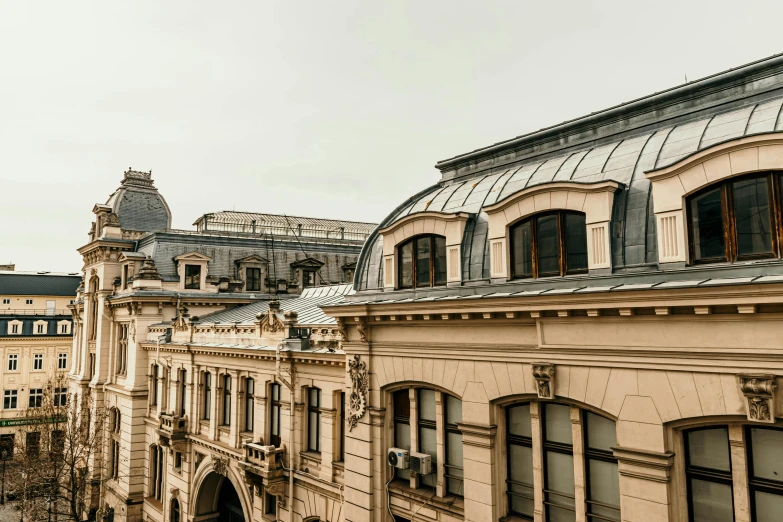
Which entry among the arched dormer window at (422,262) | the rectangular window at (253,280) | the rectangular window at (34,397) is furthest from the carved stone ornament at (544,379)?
the rectangular window at (34,397)

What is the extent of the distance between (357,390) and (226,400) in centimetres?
1375

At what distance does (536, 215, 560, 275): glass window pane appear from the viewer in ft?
42.9

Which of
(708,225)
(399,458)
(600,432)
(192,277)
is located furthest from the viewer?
(192,277)

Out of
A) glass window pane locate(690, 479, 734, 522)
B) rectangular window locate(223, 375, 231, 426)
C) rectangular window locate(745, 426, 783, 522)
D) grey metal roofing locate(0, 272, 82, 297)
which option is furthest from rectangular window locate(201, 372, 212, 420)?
grey metal roofing locate(0, 272, 82, 297)

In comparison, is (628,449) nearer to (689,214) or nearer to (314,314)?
(689,214)

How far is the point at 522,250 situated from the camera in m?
13.8

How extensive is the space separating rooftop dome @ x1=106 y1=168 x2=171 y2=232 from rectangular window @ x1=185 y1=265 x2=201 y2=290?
7681 mm

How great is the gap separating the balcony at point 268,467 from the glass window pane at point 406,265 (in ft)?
35.1

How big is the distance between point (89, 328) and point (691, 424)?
4803 centimetres

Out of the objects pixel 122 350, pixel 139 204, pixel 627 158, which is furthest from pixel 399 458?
pixel 139 204

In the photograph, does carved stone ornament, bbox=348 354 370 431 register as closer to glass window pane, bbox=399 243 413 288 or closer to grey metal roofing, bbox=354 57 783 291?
grey metal roofing, bbox=354 57 783 291

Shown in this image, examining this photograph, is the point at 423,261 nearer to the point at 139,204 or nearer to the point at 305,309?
the point at 305,309

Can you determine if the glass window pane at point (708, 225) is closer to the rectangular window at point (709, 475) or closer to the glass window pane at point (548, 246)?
the glass window pane at point (548, 246)

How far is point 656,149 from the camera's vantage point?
12578 millimetres
